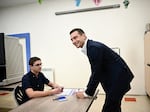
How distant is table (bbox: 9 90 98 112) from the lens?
4.72 feet

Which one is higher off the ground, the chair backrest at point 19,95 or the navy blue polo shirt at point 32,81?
the navy blue polo shirt at point 32,81

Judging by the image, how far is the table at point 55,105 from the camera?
1438mm

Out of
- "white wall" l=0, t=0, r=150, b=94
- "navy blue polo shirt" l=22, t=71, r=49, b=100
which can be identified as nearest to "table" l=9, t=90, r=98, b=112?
"navy blue polo shirt" l=22, t=71, r=49, b=100

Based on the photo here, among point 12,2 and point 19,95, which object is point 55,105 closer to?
point 19,95

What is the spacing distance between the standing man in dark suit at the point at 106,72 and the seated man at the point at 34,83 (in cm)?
39

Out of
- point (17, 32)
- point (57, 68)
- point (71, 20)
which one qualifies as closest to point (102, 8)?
point (71, 20)

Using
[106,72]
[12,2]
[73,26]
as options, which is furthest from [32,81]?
[12,2]

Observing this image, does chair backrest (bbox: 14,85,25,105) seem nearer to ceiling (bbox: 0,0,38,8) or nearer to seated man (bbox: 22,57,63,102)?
seated man (bbox: 22,57,63,102)

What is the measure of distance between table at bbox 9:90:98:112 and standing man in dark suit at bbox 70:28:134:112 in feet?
0.50

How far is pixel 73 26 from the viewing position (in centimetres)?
459

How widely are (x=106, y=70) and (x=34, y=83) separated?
906 millimetres

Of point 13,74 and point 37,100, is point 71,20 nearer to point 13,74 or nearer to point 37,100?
point 13,74

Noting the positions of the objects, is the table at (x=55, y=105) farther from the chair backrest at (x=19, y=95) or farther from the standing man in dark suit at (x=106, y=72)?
the chair backrest at (x=19, y=95)

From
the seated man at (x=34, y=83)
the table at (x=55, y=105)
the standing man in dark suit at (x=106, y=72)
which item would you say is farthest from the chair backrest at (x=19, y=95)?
the standing man in dark suit at (x=106, y=72)
